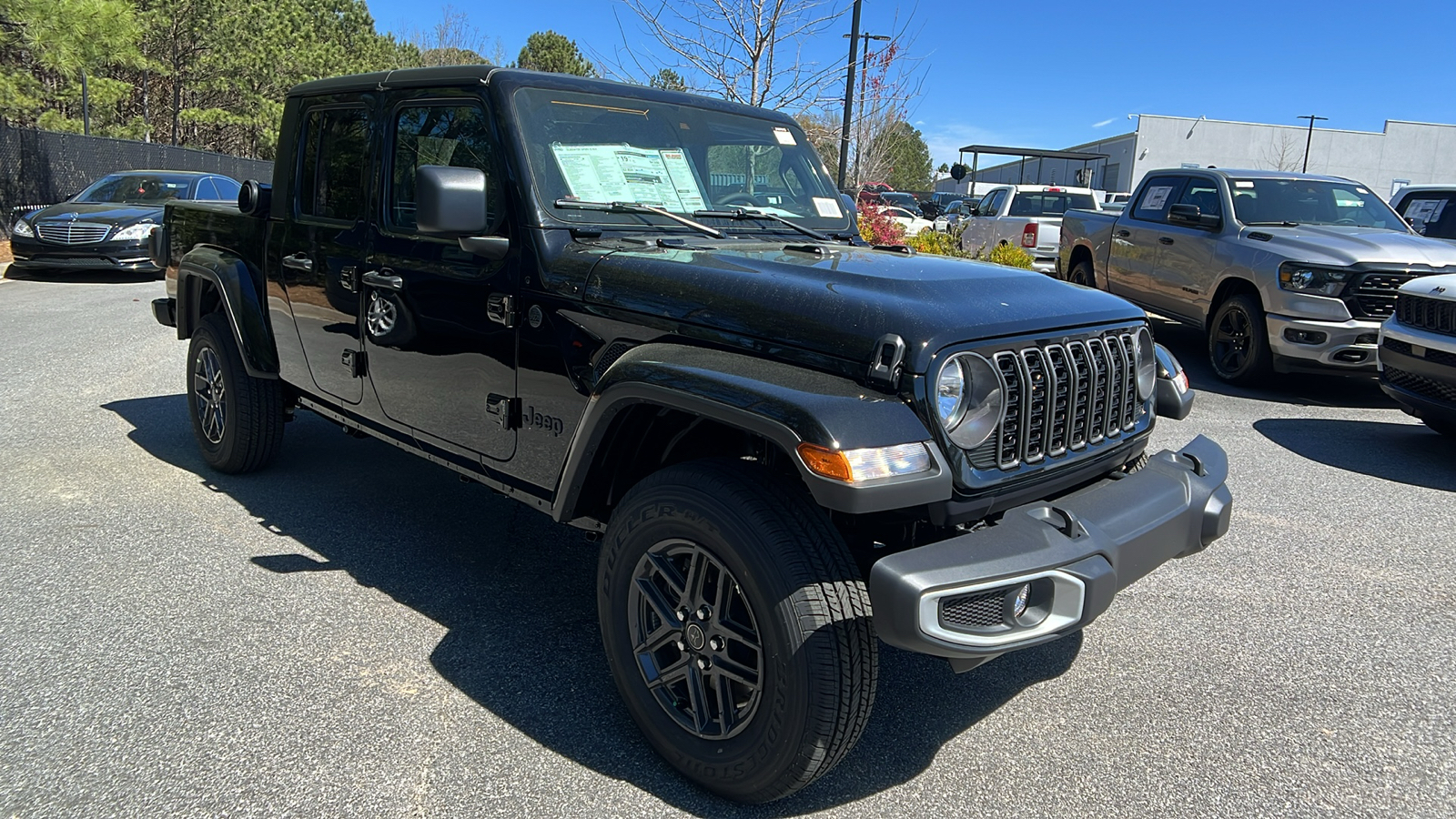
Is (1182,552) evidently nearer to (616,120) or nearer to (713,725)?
(713,725)

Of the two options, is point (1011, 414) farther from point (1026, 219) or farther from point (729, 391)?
point (1026, 219)

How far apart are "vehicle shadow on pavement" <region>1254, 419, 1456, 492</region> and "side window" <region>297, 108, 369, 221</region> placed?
566cm

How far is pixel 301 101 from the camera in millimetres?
4508

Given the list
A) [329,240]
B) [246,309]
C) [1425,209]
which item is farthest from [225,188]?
[1425,209]

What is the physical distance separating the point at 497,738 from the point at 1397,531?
4426mm

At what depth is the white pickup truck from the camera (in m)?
13.4

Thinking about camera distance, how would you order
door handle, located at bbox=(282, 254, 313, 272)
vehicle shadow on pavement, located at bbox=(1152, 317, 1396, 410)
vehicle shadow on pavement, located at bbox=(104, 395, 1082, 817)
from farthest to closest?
1. vehicle shadow on pavement, located at bbox=(1152, 317, 1396, 410)
2. door handle, located at bbox=(282, 254, 313, 272)
3. vehicle shadow on pavement, located at bbox=(104, 395, 1082, 817)

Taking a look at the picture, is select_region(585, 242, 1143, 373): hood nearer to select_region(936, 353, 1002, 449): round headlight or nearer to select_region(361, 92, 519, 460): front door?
select_region(936, 353, 1002, 449): round headlight

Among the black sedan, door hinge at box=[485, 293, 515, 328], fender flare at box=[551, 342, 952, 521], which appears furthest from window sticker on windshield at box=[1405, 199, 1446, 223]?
the black sedan

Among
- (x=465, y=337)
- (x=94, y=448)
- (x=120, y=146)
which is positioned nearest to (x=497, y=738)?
(x=465, y=337)

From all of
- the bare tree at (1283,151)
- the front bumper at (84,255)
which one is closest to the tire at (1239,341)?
the front bumper at (84,255)

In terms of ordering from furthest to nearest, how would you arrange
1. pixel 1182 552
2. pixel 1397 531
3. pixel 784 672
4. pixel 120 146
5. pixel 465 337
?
pixel 120 146 < pixel 1397 531 < pixel 465 337 < pixel 1182 552 < pixel 784 672

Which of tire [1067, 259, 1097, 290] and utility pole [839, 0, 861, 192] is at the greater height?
utility pole [839, 0, 861, 192]

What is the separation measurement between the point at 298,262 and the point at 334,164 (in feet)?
1.47
